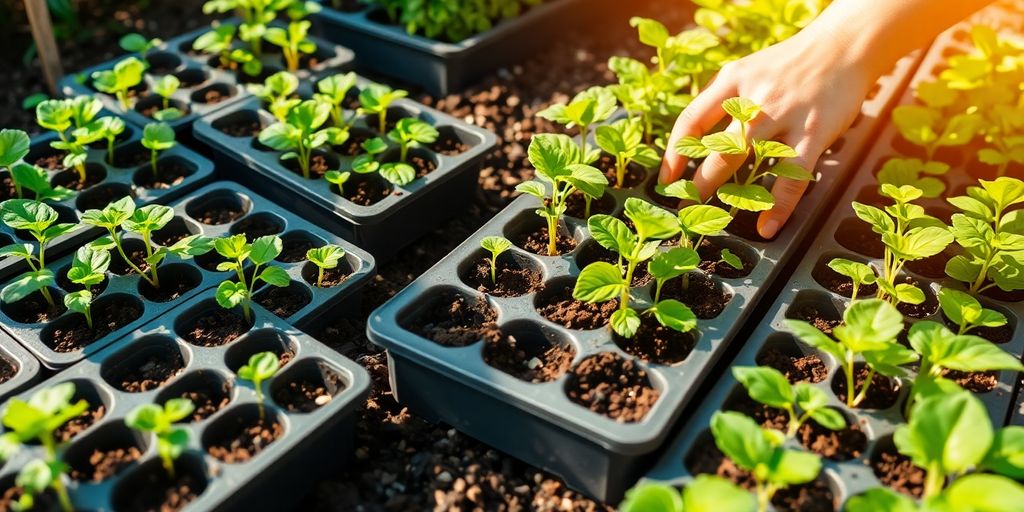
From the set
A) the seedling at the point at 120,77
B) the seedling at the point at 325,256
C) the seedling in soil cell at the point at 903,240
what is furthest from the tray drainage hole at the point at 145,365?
the seedling in soil cell at the point at 903,240

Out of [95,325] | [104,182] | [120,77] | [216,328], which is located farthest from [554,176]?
[120,77]

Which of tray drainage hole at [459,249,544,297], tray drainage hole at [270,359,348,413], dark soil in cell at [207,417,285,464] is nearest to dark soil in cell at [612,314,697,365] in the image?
tray drainage hole at [459,249,544,297]

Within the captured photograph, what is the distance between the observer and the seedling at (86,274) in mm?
1462

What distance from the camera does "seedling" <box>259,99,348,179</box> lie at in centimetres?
183

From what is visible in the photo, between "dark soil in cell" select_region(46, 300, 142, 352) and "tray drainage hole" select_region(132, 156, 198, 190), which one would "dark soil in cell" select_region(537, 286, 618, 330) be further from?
"tray drainage hole" select_region(132, 156, 198, 190)

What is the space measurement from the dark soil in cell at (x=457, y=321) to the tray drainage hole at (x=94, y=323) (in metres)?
0.52

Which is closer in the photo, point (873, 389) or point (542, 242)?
point (873, 389)

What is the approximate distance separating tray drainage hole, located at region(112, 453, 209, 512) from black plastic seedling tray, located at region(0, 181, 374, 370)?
0.29 m

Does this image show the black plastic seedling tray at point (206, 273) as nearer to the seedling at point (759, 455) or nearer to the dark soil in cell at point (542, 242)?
the dark soil in cell at point (542, 242)

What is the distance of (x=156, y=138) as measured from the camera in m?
1.86

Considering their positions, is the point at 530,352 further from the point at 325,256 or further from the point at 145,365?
the point at 145,365

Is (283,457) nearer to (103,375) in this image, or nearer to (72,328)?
(103,375)

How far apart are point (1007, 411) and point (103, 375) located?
1.45 meters

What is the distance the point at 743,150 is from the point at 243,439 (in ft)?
3.17
